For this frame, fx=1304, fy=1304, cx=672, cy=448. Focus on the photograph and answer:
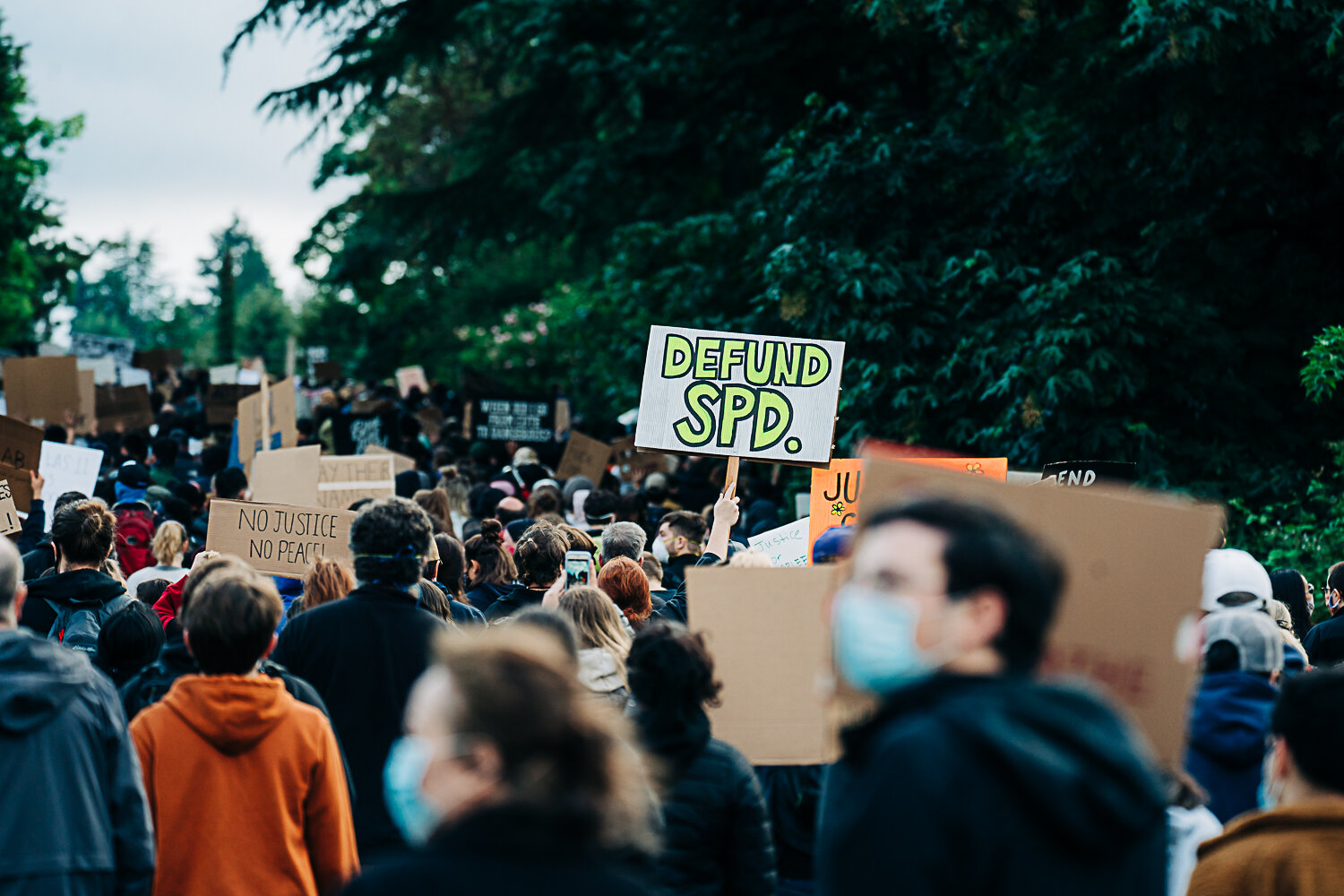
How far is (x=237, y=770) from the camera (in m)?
3.30

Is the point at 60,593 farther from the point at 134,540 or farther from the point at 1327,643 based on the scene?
the point at 1327,643

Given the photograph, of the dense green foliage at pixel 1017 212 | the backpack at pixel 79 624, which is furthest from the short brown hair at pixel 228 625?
the dense green foliage at pixel 1017 212

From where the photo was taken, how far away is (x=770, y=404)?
6.89 m

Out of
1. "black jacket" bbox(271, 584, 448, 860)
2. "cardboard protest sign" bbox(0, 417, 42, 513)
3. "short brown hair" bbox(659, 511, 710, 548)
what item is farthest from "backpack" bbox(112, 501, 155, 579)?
"black jacket" bbox(271, 584, 448, 860)

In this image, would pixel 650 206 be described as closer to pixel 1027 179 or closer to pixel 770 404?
pixel 1027 179

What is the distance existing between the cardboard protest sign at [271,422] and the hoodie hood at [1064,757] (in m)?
10.8

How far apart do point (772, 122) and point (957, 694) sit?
16.0 metres

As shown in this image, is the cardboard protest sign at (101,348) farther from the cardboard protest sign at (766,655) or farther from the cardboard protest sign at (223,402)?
the cardboard protest sign at (766,655)

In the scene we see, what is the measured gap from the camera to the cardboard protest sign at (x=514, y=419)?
1567cm

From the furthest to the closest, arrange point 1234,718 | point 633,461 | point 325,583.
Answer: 1. point 633,461
2. point 325,583
3. point 1234,718

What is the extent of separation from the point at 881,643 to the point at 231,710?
1995 millimetres

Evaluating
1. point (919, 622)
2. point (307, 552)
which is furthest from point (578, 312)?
point (919, 622)

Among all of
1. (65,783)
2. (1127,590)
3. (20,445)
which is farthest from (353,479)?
(1127,590)

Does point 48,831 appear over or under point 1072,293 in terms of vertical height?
under
